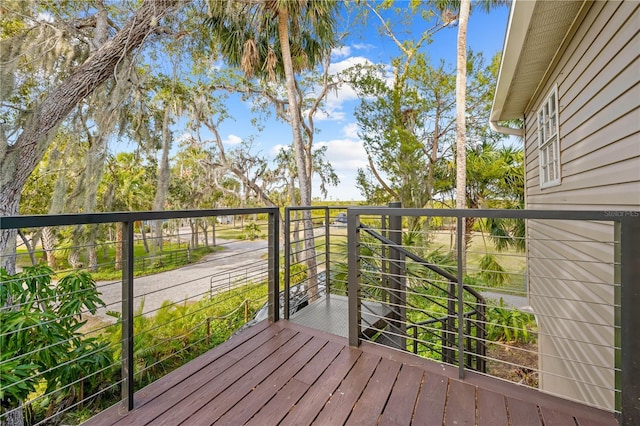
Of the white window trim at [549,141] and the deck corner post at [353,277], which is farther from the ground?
the white window trim at [549,141]

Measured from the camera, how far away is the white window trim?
10.6ft

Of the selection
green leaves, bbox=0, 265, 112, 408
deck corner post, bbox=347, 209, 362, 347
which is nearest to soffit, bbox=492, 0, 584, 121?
deck corner post, bbox=347, 209, 362, 347

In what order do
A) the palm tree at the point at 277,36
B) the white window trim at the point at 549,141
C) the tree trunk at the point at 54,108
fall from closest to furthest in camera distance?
the white window trim at the point at 549,141, the tree trunk at the point at 54,108, the palm tree at the point at 277,36

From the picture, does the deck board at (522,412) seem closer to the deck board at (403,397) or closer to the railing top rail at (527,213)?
the deck board at (403,397)

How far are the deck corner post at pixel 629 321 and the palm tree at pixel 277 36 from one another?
570 cm

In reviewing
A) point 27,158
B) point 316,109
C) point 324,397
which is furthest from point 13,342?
point 316,109

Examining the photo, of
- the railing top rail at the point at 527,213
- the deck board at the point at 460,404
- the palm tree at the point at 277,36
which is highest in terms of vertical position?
the palm tree at the point at 277,36

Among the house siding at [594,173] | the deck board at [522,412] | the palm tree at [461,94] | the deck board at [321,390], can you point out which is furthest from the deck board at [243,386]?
the palm tree at [461,94]

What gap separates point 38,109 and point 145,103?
A: 3.30 metres

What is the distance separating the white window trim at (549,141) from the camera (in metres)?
3.22

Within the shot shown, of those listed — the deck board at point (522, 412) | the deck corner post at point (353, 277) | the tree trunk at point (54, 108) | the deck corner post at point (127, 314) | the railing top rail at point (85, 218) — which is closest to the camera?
the railing top rail at point (85, 218)

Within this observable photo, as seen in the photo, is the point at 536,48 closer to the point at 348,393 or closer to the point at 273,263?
the point at 273,263

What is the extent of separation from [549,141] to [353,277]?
313 cm

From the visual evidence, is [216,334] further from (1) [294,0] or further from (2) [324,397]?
(1) [294,0]
